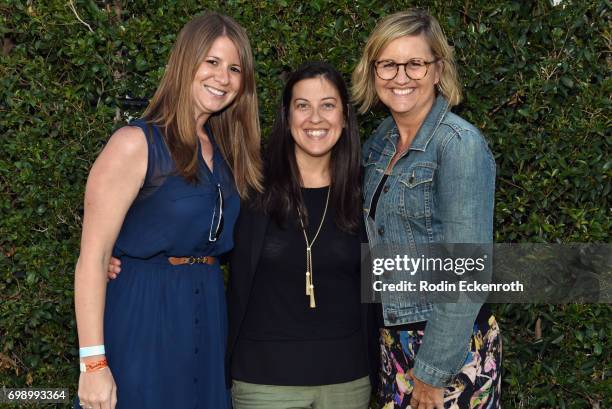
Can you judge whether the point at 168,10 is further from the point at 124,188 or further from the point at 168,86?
the point at 124,188

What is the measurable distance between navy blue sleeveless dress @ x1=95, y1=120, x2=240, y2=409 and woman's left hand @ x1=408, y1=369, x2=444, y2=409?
972 mm

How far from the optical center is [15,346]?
4387 mm

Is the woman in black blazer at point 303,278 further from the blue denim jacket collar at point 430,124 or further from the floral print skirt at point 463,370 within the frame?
the blue denim jacket collar at point 430,124

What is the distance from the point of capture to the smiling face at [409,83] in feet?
10.4

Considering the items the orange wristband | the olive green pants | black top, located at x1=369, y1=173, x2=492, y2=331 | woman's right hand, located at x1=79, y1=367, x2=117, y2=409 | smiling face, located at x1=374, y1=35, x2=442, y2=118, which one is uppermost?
smiling face, located at x1=374, y1=35, x2=442, y2=118

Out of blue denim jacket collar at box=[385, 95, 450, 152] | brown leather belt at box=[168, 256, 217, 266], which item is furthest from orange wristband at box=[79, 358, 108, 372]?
blue denim jacket collar at box=[385, 95, 450, 152]

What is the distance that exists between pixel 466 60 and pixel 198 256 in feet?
6.30

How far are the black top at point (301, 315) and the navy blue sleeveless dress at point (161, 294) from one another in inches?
9.2

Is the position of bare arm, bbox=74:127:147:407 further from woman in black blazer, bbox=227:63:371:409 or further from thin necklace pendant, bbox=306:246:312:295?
thin necklace pendant, bbox=306:246:312:295

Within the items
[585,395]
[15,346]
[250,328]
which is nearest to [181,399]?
[250,328]

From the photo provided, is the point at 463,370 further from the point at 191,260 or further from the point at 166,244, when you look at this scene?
the point at 166,244

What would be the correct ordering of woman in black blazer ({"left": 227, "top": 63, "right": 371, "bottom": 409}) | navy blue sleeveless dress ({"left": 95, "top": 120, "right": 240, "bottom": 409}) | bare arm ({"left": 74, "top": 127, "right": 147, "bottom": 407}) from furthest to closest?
1. woman in black blazer ({"left": 227, "top": 63, "right": 371, "bottom": 409})
2. navy blue sleeveless dress ({"left": 95, "top": 120, "right": 240, "bottom": 409})
3. bare arm ({"left": 74, "top": 127, "right": 147, "bottom": 407})

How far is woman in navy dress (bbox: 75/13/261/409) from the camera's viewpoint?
288cm

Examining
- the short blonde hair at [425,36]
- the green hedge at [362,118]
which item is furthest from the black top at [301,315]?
the green hedge at [362,118]
